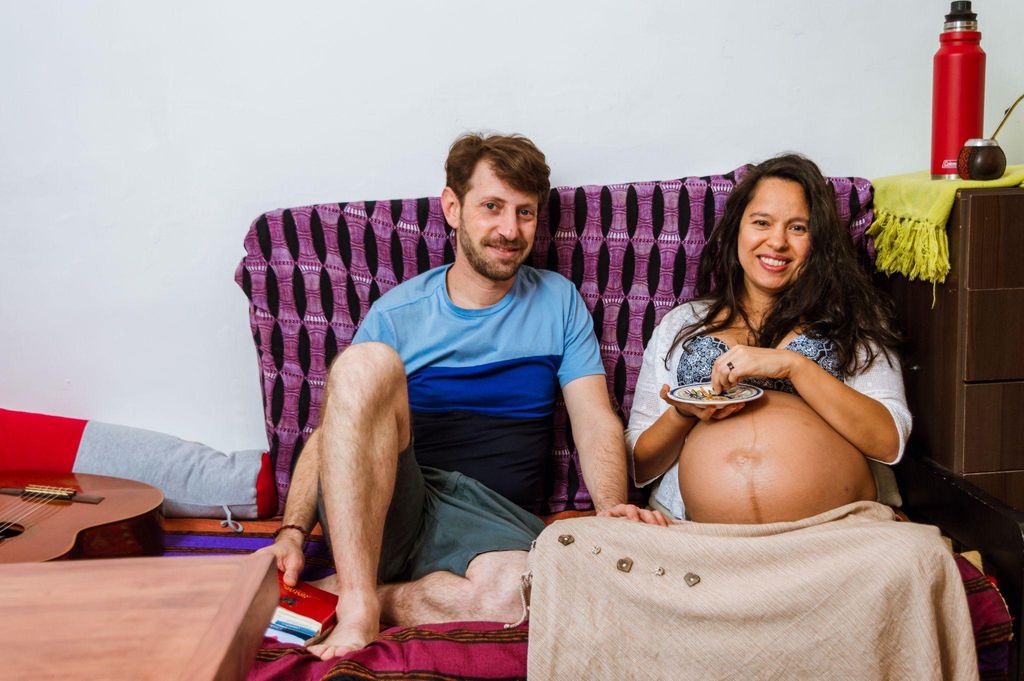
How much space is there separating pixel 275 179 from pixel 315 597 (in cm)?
116

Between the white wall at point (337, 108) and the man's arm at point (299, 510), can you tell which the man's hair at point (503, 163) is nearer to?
the white wall at point (337, 108)

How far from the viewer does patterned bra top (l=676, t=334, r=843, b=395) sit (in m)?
2.04

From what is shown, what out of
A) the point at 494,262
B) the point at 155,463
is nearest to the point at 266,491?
the point at 155,463

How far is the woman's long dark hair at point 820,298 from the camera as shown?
6.75ft

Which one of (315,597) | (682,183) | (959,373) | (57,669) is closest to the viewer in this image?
(57,669)

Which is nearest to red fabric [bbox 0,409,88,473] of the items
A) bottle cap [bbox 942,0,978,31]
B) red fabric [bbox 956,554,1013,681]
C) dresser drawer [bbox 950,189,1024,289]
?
red fabric [bbox 956,554,1013,681]

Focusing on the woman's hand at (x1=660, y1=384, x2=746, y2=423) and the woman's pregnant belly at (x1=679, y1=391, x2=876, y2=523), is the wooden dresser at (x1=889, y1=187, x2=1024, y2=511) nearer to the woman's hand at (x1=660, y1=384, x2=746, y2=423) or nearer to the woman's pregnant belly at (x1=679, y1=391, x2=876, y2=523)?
the woman's pregnant belly at (x1=679, y1=391, x2=876, y2=523)

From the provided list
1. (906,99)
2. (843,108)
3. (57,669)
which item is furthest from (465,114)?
(57,669)

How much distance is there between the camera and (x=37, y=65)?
238 cm

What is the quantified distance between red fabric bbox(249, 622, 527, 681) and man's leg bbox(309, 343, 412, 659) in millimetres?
69

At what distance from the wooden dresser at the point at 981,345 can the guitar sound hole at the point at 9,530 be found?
2.01 m

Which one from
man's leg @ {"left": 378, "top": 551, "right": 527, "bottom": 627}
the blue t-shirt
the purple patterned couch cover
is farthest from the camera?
the purple patterned couch cover

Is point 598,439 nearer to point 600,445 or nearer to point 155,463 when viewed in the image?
point 600,445

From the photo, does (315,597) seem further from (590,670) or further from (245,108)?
(245,108)
